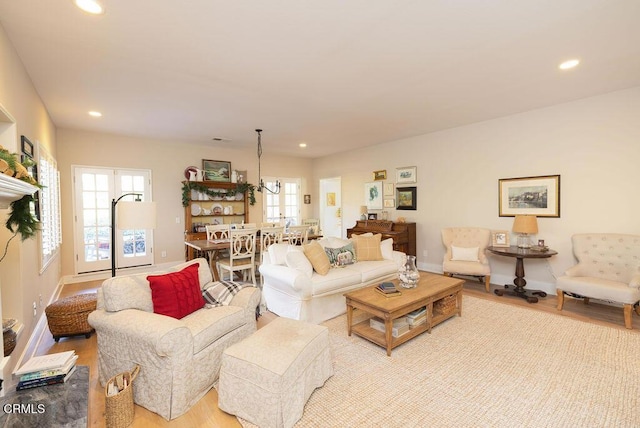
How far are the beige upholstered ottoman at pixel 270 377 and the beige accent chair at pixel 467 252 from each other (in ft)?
10.6

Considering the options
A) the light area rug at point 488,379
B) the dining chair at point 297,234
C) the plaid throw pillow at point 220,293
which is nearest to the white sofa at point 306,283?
the light area rug at point 488,379

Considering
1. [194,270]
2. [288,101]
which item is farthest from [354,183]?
[194,270]

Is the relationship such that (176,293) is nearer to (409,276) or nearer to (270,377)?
(270,377)

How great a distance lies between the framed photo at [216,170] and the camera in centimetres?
651

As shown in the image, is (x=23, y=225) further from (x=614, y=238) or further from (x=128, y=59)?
(x=614, y=238)

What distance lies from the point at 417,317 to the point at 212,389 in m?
1.94

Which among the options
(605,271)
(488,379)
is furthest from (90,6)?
(605,271)

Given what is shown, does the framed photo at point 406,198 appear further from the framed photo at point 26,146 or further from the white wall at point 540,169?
the framed photo at point 26,146

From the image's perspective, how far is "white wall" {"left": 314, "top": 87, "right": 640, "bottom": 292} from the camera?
3637mm

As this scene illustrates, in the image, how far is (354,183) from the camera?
714cm

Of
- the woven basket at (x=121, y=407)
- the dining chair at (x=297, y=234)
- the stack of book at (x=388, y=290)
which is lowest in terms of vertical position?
the woven basket at (x=121, y=407)

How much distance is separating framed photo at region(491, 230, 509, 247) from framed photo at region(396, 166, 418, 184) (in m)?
1.81

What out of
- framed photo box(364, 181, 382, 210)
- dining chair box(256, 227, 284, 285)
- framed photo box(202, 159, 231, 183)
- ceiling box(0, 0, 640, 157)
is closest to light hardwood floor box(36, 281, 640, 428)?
dining chair box(256, 227, 284, 285)

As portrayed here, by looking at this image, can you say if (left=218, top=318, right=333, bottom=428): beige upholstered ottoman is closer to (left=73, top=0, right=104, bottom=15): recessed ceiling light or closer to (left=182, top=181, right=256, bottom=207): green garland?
(left=73, top=0, right=104, bottom=15): recessed ceiling light
